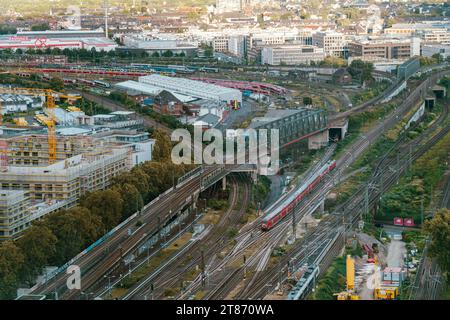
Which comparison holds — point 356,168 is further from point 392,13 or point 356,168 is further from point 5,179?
point 392,13

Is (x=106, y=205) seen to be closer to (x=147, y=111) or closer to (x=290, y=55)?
(x=147, y=111)

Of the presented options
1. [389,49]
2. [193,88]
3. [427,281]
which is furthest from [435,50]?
[427,281]

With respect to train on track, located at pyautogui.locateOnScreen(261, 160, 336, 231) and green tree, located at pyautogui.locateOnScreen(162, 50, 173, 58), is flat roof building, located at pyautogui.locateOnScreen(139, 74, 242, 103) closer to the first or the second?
green tree, located at pyautogui.locateOnScreen(162, 50, 173, 58)

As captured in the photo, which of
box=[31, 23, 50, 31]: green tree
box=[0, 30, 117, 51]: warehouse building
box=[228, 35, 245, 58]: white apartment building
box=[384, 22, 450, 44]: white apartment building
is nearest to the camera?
Answer: box=[0, 30, 117, 51]: warehouse building

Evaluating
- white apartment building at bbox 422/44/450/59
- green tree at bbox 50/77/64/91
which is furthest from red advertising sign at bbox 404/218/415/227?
white apartment building at bbox 422/44/450/59

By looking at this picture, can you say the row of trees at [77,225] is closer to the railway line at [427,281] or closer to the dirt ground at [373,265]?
the dirt ground at [373,265]
